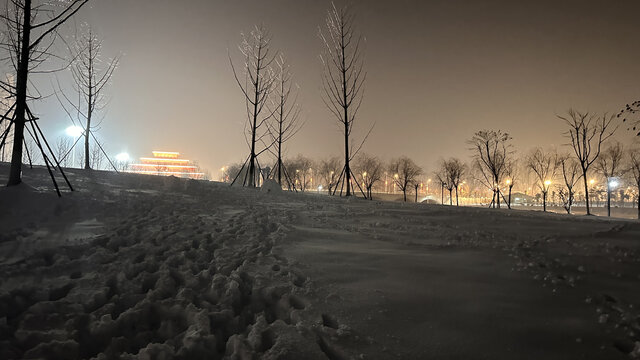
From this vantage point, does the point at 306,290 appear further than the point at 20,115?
No

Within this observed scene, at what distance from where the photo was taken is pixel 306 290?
11.9 feet

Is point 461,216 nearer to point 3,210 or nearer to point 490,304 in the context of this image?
point 490,304

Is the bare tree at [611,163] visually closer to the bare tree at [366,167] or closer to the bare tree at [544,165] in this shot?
the bare tree at [544,165]

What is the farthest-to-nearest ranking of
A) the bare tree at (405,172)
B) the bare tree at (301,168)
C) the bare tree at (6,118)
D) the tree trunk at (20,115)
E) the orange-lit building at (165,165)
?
the orange-lit building at (165,165) → the bare tree at (301,168) → the bare tree at (405,172) → the tree trunk at (20,115) → the bare tree at (6,118)

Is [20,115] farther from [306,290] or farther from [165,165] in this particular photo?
[165,165]

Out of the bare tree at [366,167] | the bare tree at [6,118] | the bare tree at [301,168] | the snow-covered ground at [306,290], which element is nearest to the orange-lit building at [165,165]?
the bare tree at [301,168]

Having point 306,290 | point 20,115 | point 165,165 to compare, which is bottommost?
point 306,290

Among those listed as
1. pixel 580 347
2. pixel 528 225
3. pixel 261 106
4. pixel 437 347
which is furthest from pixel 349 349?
pixel 261 106

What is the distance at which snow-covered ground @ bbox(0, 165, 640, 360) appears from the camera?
2.78 meters

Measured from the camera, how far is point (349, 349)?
8.96 ft

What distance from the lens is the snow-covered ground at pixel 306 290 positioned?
9.13 ft

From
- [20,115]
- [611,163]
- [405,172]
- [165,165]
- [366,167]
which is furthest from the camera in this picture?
[165,165]

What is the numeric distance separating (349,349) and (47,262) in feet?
13.2

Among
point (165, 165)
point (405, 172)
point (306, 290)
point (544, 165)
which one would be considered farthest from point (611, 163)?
point (165, 165)
